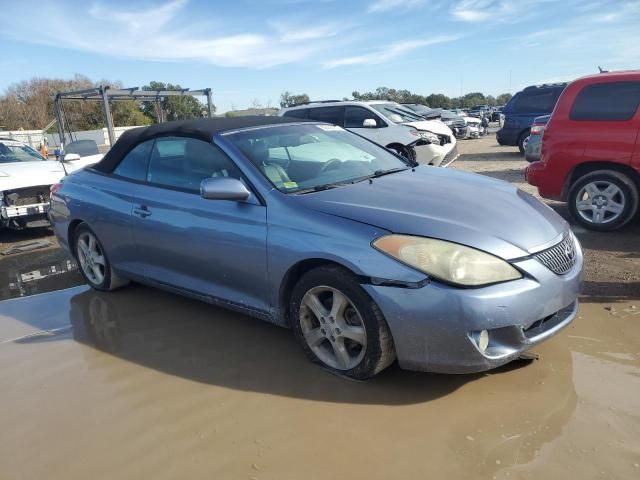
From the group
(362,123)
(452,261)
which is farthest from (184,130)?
(362,123)

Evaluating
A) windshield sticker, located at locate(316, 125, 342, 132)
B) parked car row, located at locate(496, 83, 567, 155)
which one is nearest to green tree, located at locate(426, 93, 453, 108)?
parked car row, located at locate(496, 83, 567, 155)

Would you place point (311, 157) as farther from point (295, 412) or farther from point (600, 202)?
point (600, 202)

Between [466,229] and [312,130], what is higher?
[312,130]

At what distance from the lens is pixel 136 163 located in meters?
4.50

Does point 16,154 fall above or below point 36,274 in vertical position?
above

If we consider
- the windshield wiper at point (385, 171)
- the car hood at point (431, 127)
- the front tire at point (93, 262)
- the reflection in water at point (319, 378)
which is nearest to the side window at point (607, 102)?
the windshield wiper at point (385, 171)

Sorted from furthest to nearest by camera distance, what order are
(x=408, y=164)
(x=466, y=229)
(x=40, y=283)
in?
1. (x=40, y=283)
2. (x=408, y=164)
3. (x=466, y=229)

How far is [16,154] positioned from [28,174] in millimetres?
1354

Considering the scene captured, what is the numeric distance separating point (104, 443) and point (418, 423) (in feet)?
5.38

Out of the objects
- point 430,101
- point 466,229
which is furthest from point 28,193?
point 430,101

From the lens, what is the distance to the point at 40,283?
18.5 feet

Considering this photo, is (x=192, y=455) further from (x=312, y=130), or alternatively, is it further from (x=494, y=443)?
(x=312, y=130)

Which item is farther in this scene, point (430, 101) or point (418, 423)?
point (430, 101)

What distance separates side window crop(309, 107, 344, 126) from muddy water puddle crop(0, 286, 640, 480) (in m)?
8.29
